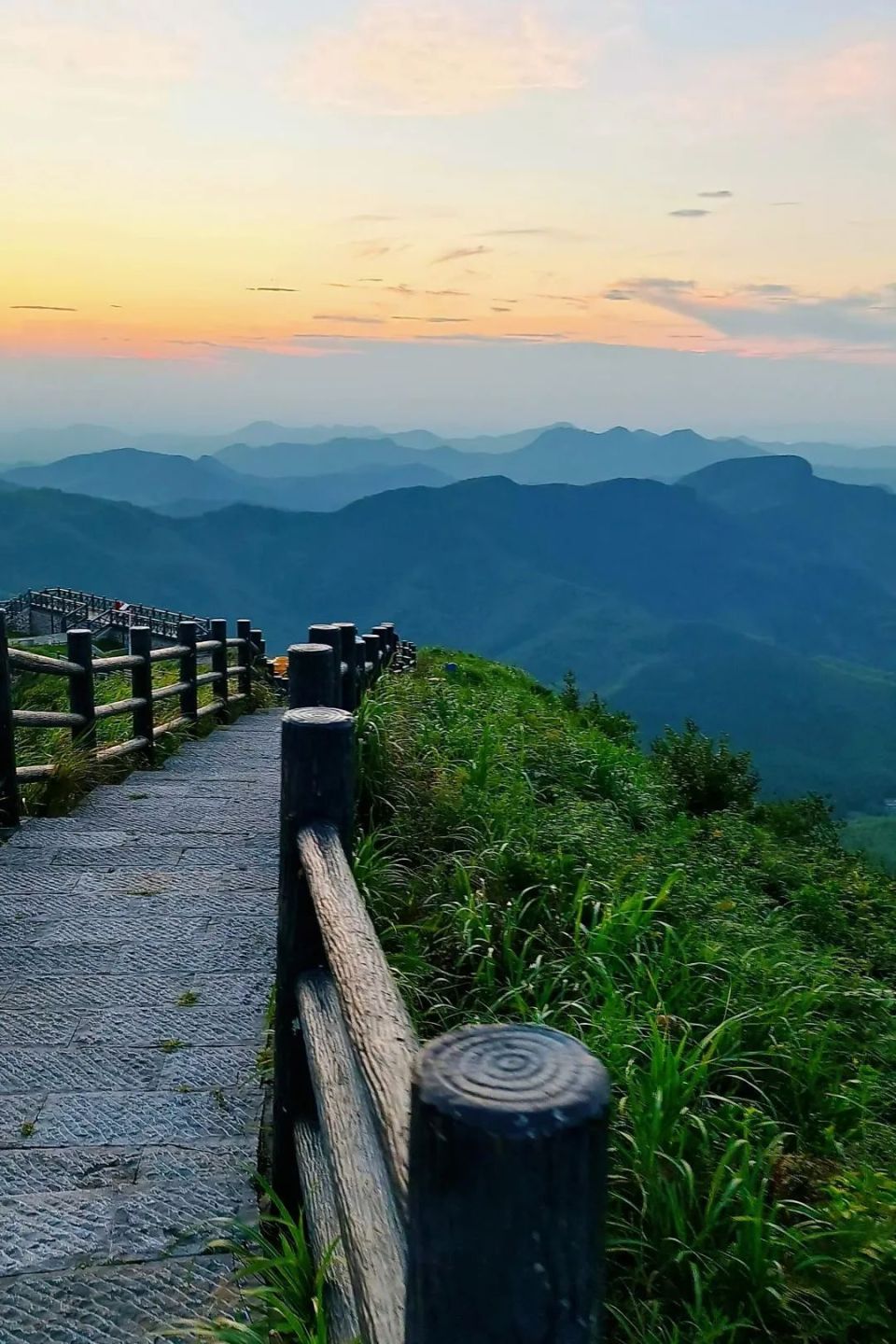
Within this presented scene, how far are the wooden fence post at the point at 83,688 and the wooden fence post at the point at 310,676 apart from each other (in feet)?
14.4

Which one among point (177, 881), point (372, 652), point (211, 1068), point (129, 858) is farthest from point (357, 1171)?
point (372, 652)

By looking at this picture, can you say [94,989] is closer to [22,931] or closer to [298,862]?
[22,931]

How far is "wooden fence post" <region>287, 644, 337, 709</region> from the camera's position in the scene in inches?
148

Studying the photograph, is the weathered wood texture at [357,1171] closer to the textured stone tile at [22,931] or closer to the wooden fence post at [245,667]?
the textured stone tile at [22,931]

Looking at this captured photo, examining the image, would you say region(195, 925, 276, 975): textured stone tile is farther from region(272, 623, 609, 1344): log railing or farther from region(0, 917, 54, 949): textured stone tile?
region(272, 623, 609, 1344): log railing

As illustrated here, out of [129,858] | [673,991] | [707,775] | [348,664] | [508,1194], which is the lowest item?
[707,775]

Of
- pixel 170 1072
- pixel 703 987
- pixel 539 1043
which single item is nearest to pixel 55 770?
pixel 170 1072

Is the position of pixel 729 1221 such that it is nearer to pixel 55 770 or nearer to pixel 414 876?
pixel 414 876

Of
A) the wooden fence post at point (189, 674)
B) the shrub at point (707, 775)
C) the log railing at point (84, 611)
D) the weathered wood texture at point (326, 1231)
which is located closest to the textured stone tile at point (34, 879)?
the weathered wood texture at point (326, 1231)

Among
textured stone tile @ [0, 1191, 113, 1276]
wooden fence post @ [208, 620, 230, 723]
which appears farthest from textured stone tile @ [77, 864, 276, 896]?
wooden fence post @ [208, 620, 230, 723]

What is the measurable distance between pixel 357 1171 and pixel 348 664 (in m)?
6.04

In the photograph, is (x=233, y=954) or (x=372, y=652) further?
(x=372, y=652)

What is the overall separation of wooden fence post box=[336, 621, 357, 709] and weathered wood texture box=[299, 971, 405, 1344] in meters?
5.14

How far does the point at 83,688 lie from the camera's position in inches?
311
